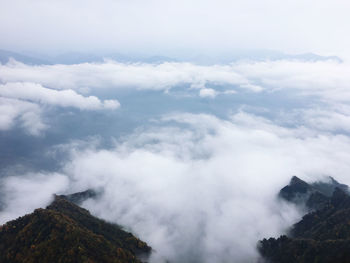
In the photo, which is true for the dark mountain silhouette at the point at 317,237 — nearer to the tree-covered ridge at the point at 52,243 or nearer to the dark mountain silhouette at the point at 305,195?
the dark mountain silhouette at the point at 305,195

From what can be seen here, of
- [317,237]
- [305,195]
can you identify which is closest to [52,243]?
[317,237]

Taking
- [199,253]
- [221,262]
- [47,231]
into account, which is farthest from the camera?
[199,253]

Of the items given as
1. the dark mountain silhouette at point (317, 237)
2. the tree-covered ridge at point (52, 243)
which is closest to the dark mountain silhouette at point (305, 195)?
the dark mountain silhouette at point (317, 237)

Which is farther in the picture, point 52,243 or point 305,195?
point 305,195

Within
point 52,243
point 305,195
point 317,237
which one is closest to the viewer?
point 52,243

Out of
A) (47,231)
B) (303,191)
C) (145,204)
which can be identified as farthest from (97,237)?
(303,191)

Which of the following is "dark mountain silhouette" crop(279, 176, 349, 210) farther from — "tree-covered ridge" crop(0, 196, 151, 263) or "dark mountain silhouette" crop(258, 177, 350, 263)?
"tree-covered ridge" crop(0, 196, 151, 263)

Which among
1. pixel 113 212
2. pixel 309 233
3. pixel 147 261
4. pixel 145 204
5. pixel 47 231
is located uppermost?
pixel 145 204

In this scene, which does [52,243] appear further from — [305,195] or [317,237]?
[305,195]

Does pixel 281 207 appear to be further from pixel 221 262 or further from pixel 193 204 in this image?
pixel 193 204
